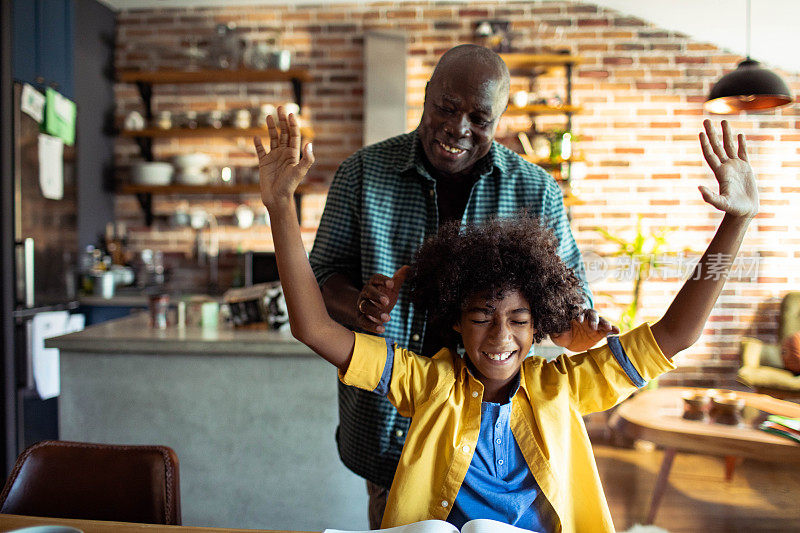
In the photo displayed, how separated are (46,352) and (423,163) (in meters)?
3.04

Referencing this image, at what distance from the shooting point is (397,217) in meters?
1.29

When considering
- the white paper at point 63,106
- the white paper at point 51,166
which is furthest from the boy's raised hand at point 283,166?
the white paper at point 63,106

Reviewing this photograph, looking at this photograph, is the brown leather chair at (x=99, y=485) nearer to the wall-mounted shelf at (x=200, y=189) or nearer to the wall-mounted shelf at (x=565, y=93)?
the wall-mounted shelf at (x=200, y=189)

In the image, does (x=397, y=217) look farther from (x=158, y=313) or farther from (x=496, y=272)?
(x=158, y=313)

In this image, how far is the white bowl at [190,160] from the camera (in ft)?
14.2

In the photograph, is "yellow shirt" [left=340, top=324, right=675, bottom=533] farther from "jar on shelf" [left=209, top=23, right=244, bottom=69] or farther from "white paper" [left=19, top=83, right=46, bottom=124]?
"jar on shelf" [left=209, top=23, right=244, bottom=69]

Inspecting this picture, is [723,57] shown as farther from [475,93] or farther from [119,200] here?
[119,200]

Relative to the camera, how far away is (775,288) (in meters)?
4.29

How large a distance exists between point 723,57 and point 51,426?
4.97 meters

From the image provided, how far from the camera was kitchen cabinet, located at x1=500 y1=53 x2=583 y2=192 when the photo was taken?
13.5ft

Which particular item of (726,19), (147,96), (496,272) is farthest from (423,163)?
(147,96)

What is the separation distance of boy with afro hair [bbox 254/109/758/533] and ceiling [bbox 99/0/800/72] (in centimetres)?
357

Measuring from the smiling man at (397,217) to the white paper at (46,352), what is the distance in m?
2.60

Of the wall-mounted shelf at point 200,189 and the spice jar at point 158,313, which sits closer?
the spice jar at point 158,313
